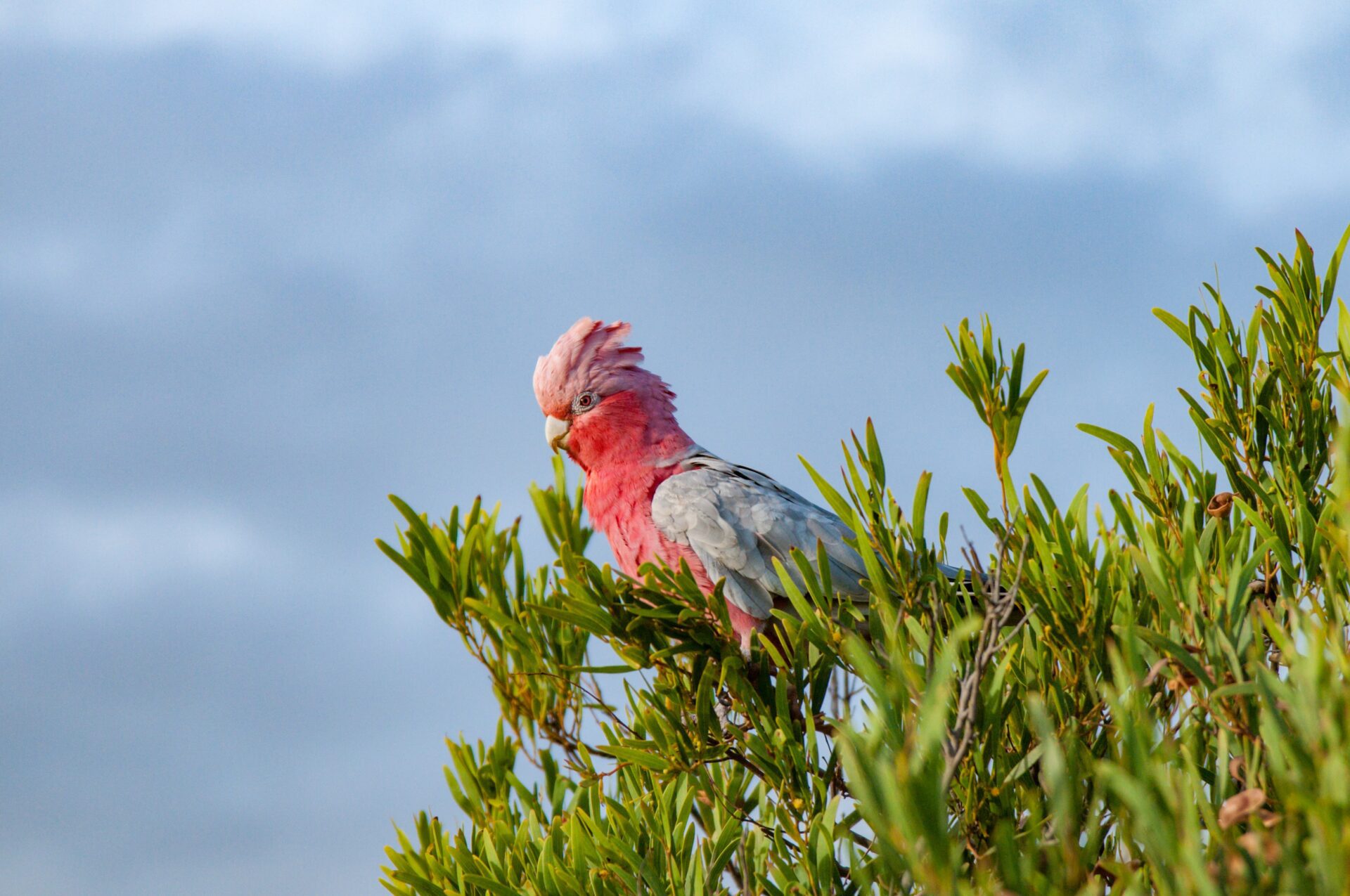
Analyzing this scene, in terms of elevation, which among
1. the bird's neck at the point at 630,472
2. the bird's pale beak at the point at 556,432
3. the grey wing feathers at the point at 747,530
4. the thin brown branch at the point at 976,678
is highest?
the bird's pale beak at the point at 556,432

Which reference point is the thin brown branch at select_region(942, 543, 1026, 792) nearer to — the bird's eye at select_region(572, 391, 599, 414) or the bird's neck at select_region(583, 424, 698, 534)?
the bird's neck at select_region(583, 424, 698, 534)

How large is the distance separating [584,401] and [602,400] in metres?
0.08

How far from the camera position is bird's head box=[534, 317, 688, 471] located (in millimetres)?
4449

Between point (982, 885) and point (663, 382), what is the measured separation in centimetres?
332

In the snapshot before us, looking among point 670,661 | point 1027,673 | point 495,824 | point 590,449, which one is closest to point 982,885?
point 1027,673

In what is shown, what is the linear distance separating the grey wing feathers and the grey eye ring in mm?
531

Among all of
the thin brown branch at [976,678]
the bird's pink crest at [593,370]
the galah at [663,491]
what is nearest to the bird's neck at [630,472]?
the galah at [663,491]

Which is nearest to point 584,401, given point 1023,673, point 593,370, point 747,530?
point 593,370

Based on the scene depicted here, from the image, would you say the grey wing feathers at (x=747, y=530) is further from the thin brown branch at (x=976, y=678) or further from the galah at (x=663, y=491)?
the thin brown branch at (x=976, y=678)

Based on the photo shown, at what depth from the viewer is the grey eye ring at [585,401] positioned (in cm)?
451

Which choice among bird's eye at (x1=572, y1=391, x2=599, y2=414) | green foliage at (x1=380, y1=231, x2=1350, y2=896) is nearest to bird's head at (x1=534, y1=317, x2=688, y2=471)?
bird's eye at (x1=572, y1=391, x2=599, y2=414)

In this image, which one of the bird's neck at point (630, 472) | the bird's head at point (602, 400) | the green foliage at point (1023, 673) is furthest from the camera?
the bird's head at point (602, 400)

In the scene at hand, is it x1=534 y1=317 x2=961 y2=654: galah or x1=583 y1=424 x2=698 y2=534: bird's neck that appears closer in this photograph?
x1=534 y1=317 x2=961 y2=654: galah

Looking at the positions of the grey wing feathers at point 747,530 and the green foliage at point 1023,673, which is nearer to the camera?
the green foliage at point 1023,673
